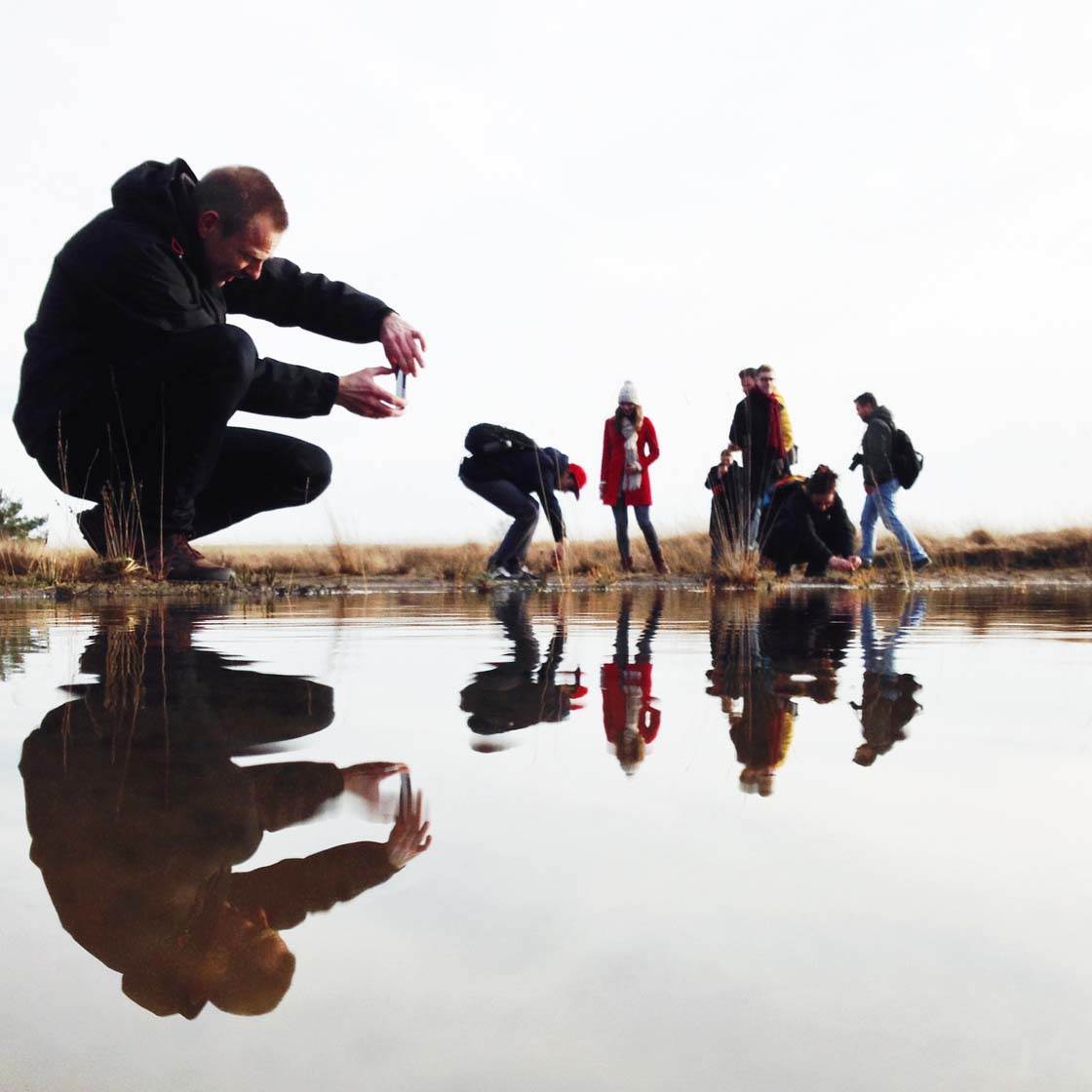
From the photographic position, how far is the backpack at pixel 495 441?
9.80 m

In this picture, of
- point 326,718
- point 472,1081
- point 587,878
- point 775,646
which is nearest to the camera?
point 472,1081

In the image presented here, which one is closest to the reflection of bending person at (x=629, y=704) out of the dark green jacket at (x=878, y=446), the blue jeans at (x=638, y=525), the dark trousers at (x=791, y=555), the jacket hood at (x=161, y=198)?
the jacket hood at (x=161, y=198)

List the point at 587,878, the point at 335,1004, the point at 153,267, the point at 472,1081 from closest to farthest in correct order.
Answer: the point at 472,1081 → the point at 335,1004 → the point at 587,878 → the point at 153,267

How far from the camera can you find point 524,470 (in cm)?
985

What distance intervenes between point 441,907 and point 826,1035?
427mm

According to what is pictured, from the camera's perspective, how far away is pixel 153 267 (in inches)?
191

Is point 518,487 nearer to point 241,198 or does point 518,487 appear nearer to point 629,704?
point 241,198

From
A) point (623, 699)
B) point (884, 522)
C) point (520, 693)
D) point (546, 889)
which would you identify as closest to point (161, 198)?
point (520, 693)

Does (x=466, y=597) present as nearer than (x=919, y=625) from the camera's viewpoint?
No

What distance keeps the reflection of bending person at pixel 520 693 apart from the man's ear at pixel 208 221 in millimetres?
2100

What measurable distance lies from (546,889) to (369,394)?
4.08 meters

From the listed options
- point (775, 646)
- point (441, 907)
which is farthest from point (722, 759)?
point (775, 646)

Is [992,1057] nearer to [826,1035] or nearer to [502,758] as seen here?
[826,1035]

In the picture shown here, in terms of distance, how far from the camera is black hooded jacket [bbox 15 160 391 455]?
4891 millimetres
